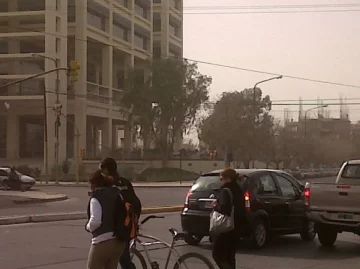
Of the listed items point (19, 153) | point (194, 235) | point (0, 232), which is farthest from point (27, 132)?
point (194, 235)

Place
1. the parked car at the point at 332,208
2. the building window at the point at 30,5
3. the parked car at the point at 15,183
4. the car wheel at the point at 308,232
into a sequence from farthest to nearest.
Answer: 1. the building window at the point at 30,5
2. the parked car at the point at 15,183
3. the car wheel at the point at 308,232
4. the parked car at the point at 332,208

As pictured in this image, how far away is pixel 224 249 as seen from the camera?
29.8 feet

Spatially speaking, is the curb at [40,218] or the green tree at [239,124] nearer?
the curb at [40,218]

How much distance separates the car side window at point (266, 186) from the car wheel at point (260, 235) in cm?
66

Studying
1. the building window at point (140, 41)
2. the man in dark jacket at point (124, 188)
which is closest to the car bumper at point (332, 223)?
the man in dark jacket at point (124, 188)

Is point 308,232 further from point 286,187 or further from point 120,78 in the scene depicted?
point 120,78

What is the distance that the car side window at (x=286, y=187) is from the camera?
15.0 meters

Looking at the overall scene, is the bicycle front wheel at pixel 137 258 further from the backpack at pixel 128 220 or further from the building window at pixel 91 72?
the building window at pixel 91 72

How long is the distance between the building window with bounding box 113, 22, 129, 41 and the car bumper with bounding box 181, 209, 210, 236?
66428 mm

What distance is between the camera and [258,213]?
13.7 meters

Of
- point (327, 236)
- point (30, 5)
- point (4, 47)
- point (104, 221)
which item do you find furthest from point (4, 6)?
point (104, 221)

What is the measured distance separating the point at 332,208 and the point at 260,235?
1.70m

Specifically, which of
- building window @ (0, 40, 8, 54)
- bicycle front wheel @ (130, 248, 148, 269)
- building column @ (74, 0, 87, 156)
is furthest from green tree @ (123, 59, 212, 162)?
bicycle front wheel @ (130, 248, 148, 269)

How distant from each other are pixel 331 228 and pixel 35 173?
5219cm
